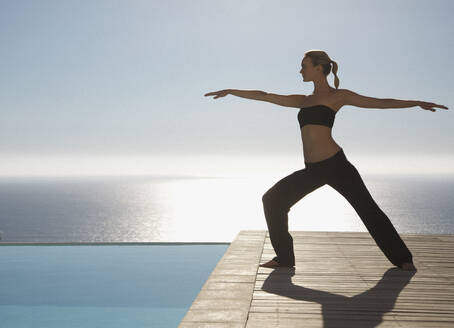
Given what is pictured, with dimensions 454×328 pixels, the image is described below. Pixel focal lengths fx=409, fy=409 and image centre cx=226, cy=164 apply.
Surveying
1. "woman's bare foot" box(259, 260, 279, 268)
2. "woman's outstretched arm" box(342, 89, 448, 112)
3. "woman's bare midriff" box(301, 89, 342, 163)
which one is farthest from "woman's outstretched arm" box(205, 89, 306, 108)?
"woman's bare foot" box(259, 260, 279, 268)

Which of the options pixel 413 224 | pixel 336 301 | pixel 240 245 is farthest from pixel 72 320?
pixel 413 224

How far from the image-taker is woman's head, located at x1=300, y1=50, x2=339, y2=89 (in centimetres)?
373

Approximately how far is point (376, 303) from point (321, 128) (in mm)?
1538

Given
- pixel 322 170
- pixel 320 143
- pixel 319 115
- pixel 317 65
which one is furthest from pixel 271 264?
pixel 317 65

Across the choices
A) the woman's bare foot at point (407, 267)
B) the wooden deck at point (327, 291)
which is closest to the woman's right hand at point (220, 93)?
the wooden deck at point (327, 291)

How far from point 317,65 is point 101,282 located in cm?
415

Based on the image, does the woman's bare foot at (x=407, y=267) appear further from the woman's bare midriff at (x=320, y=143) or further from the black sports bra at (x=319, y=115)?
the black sports bra at (x=319, y=115)

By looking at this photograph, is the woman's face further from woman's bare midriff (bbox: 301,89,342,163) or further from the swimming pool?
the swimming pool

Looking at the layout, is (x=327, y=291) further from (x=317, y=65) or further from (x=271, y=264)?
(x=317, y=65)

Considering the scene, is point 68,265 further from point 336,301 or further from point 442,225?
point 442,225

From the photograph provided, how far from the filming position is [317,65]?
3.73m

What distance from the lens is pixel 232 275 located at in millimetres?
3322

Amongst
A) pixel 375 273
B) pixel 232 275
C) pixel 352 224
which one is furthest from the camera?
pixel 352 224

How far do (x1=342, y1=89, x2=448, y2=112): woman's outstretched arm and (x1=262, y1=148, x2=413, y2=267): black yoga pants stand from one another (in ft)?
1.46
